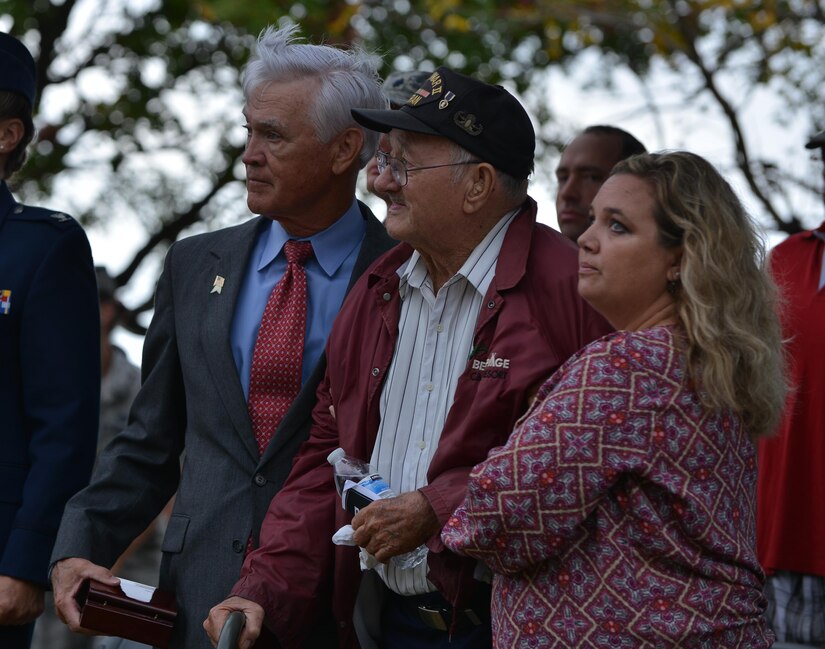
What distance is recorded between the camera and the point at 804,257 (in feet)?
13.8

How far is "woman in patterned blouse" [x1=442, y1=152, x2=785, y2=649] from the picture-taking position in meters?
2.66

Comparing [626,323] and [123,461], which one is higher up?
[626,323]

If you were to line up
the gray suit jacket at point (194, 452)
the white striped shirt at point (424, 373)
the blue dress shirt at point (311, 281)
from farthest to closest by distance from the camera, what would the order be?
the blue dress shirt at point (311, 281) → the gray suit jacket at point (194, 452) → the white striped shirt at point (424, 373)

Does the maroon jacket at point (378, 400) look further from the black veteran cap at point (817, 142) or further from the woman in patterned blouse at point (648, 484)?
the black veteran cap at point (817, 142)

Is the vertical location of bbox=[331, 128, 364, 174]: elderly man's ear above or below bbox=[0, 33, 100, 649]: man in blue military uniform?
above

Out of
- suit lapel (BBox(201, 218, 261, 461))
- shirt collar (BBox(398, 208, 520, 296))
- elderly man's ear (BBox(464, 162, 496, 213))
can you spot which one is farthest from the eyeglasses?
suit lapel (BBox(201, 218, 261, 461))

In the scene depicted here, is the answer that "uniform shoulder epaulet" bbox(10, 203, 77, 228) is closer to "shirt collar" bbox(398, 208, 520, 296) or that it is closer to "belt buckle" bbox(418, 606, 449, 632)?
"shirt collar" bbox(398, 208, 520, 296)

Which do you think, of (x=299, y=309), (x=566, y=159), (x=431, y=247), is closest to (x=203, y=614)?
(x=299, y=309)

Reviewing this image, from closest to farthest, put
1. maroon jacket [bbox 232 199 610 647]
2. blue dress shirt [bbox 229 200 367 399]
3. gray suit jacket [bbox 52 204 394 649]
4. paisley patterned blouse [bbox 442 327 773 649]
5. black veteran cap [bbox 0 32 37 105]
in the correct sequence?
paisley patterned blouse [bbox 442 327 773 649] < maroon jacket [bbox 232 199 610 647] < gray suit jacket [bbox 52 204 394 649] < blue dress shirt [bbox 229 200 367 399] < black veteran cap [bbox 0 32 37 105]

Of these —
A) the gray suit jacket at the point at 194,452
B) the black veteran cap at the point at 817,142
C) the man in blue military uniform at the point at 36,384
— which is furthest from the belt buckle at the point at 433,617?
the black veteran cap at the point at 817,142

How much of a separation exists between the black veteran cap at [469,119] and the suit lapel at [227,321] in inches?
28.0

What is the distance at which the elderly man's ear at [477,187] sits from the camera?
10.7ft

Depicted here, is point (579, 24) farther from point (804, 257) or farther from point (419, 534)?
point (419, 534)

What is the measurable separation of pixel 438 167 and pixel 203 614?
4.43 feet
